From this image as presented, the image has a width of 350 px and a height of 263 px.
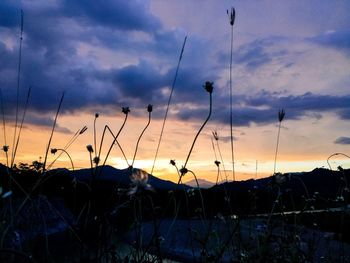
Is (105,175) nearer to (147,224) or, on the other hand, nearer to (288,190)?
(288,190)

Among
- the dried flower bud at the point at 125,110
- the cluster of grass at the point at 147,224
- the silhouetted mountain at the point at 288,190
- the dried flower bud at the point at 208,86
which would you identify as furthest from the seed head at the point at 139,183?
the dried flower bud at the point at 125,110

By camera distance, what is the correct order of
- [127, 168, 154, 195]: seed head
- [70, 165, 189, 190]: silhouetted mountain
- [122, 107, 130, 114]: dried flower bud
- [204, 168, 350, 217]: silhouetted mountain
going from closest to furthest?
1. [127, 168, 154, 195]: seed head
2. [70, 165, 189, 190]: silhouetted mountain
3. [122, 107, 130, 114]: dried flower bud
4. [204, 168, 350, 217]: silhouetted mountain

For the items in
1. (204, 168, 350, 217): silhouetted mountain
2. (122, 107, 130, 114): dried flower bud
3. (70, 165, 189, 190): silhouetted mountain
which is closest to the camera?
(70, 165, 189, 190): silhouetted mountain

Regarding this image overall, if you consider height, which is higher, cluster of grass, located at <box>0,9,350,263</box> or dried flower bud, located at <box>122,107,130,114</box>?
dried flower bud, located at <box>122,107,130,114</box>

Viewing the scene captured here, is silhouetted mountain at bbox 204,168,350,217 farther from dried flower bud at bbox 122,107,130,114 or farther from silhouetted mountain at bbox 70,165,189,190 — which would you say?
dried flower bud at bbox 122,107,130,114

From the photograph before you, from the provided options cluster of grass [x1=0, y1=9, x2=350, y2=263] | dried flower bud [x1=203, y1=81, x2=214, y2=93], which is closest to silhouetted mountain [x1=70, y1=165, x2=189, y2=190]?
cluster of grass [x1=0, y1=9, x2=350, y2=263]

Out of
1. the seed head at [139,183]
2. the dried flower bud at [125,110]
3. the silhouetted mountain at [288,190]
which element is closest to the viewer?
the seed head at [139,183]

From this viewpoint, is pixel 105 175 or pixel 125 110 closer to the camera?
pixel 125 110

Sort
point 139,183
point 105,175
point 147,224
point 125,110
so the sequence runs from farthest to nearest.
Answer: point 147,224
point 105,175
point 125,110
point 139,183

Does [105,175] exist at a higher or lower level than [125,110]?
lower

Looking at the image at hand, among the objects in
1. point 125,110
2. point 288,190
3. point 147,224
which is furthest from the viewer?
point 147,224

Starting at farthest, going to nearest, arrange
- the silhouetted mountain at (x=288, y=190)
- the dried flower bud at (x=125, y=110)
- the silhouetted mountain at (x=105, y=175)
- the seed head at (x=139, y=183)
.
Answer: the silhouetted mountain at (x=288, y=190), the dried flower bud at (x=125, y=110), the silhouetted mountain at (x=105, y=175), the seed head at (x=139, y=183)

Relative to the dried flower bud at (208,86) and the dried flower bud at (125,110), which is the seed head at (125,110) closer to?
the dried flower bud at (125,110)

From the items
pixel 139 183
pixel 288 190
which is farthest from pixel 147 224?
pixel 139 183
